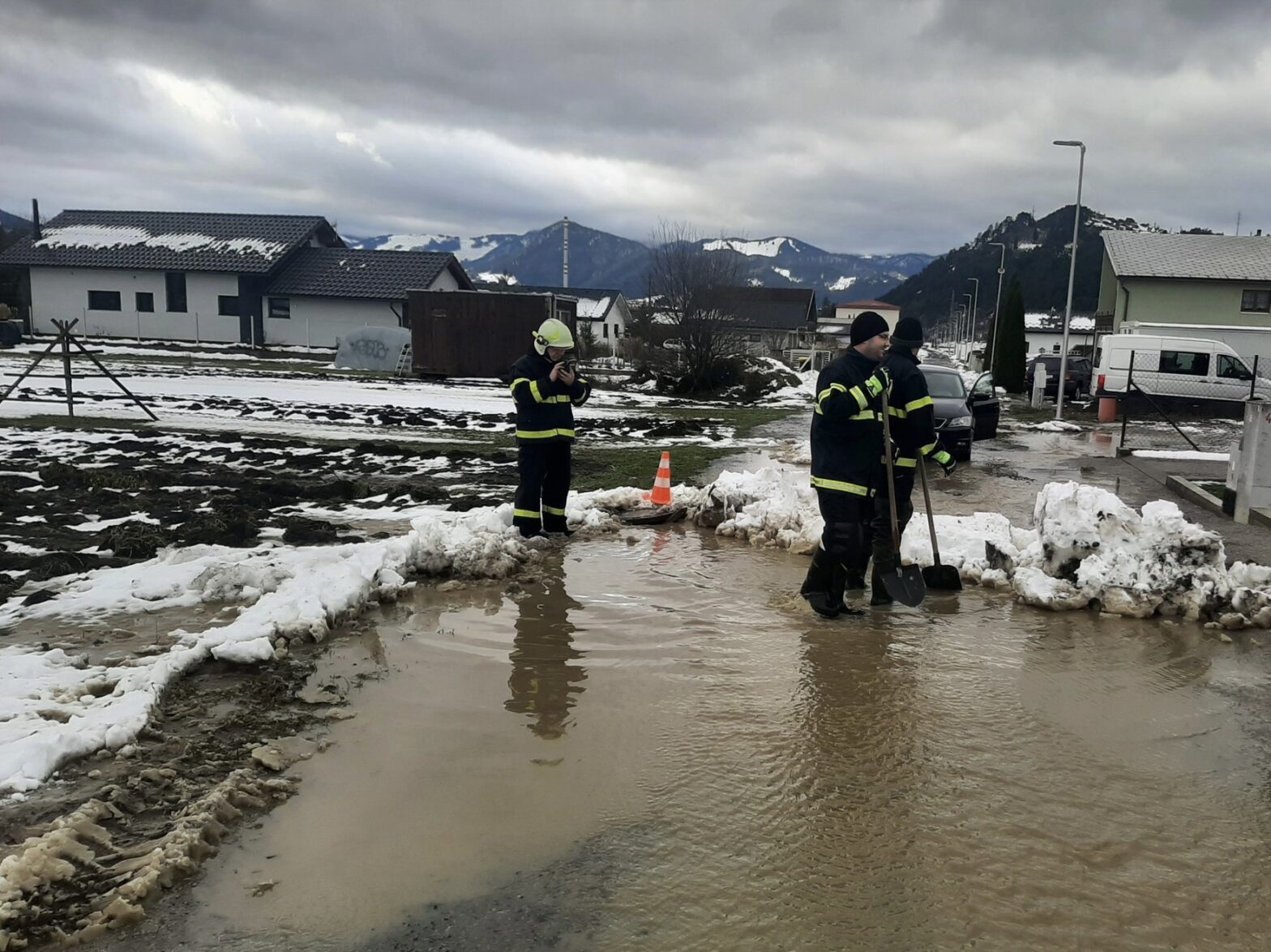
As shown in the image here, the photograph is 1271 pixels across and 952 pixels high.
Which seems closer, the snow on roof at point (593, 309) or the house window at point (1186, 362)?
the house window at point (1186, 362)

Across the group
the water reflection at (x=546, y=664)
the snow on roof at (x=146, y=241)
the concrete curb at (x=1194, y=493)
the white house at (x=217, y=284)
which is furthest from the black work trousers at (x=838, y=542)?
the snow on roof at (x=146, y=241)

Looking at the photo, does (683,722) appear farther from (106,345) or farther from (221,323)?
(221,323)

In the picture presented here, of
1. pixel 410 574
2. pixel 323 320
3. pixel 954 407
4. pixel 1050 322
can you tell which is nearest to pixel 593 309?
pixel 323 320

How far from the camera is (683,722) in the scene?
4.64m

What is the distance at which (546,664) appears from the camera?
5.48 meters

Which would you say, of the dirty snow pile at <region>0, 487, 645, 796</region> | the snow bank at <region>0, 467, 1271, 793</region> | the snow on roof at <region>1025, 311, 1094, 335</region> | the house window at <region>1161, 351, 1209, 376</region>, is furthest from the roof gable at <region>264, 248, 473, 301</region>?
the snow on roof at <region>1025, 311, 1094, 335</region>

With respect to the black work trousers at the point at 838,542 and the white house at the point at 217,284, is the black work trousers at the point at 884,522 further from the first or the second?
the white house at the point at 217,284

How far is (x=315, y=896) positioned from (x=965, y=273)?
147047mm

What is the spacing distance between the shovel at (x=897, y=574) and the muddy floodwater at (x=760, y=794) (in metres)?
0.23

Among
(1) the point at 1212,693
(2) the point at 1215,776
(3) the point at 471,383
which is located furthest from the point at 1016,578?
(3) the point at 471,383

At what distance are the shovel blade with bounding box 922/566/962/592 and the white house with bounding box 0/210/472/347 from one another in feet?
126

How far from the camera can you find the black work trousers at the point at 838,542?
6.17m

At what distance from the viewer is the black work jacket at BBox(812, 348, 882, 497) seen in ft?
19.8

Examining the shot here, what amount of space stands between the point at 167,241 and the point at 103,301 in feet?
13.1
